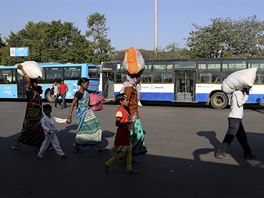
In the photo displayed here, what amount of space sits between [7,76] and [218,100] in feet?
53.8

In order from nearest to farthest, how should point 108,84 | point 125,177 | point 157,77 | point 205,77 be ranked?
1. point 125,177
2. point 205,77
3. point 157,77
4. point 108,84

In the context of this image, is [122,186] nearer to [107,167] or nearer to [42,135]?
[107,167]

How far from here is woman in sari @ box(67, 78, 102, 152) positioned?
718cm

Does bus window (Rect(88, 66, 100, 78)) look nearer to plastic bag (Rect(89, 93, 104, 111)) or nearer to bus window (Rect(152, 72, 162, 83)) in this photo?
bus window (Rect(152, 72, 162, 83))

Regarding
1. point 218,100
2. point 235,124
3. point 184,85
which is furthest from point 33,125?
point 184,85

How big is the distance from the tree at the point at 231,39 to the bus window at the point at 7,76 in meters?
14.1

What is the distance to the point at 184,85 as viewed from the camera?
20359 millimetres

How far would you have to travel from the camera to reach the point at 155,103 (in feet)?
77.1

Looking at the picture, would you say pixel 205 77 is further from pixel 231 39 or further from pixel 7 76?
pixel 7 76

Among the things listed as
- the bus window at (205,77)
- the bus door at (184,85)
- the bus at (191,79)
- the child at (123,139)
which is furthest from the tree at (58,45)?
the child at (123,139)

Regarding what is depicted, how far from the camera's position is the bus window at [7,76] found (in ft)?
88.7

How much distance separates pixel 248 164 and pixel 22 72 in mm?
4968

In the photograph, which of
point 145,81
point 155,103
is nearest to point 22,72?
point 145,81

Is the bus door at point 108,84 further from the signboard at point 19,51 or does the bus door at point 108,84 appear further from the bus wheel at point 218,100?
the signboard at point 19,51
